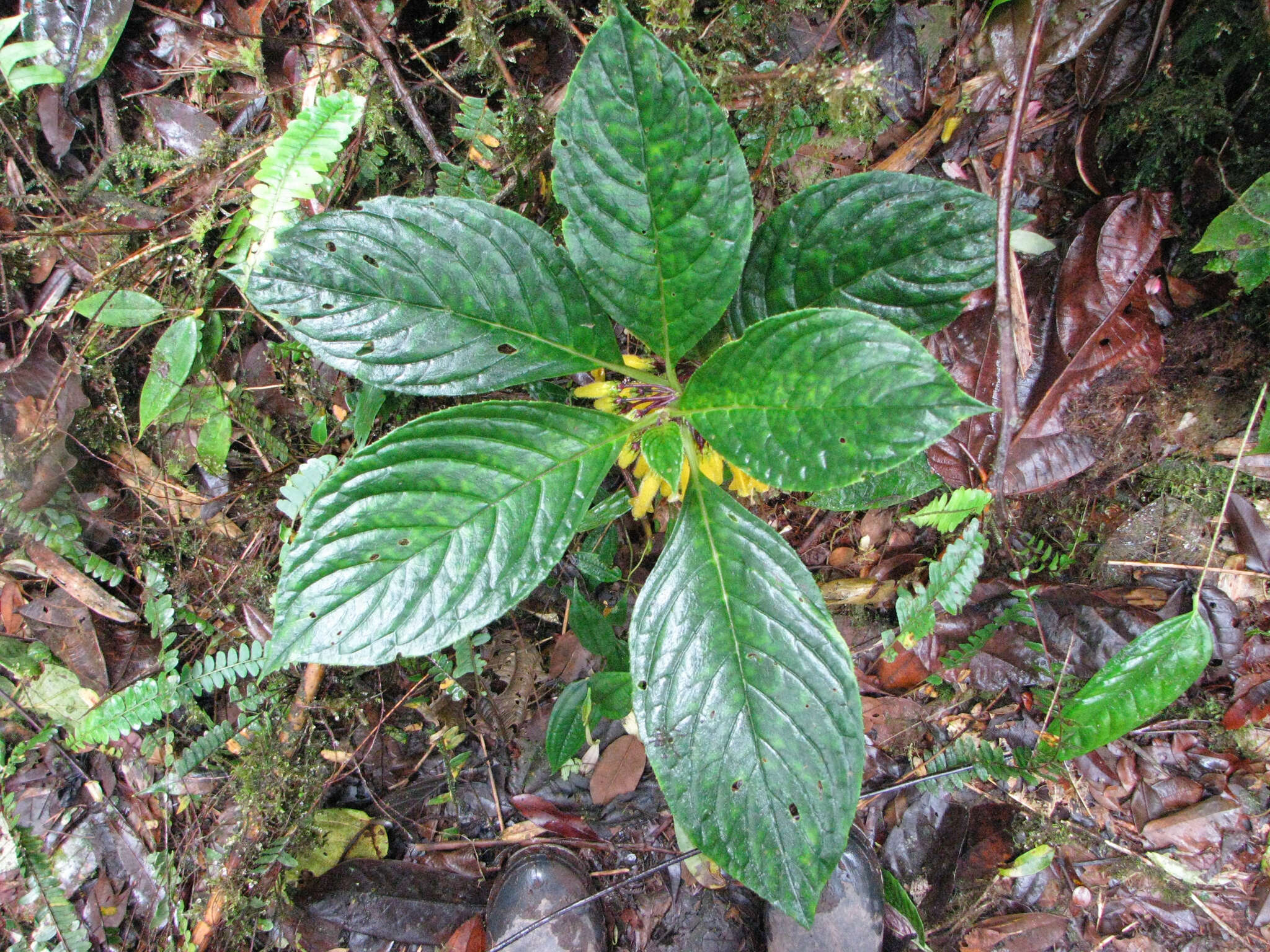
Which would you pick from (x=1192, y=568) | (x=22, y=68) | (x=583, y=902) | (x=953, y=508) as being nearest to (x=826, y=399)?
(x=953, y=508)

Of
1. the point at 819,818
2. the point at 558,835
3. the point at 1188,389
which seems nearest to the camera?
the point at 819,818

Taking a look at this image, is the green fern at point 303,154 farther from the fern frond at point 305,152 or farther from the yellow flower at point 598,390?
the yellow flower at point 598,390

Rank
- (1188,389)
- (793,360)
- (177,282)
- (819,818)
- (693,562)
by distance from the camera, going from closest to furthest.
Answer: (793,360), (819,818), (693,562), (1188,389), (177,282)

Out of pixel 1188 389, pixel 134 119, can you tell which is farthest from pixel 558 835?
pixel 134 119

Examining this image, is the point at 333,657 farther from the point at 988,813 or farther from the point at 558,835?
the point at 988,813

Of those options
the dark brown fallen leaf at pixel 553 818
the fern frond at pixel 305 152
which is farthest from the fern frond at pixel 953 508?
the fern frond at pixel 305 152

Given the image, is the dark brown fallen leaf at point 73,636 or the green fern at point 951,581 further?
the dark brown fallen leaf at point 73,636
